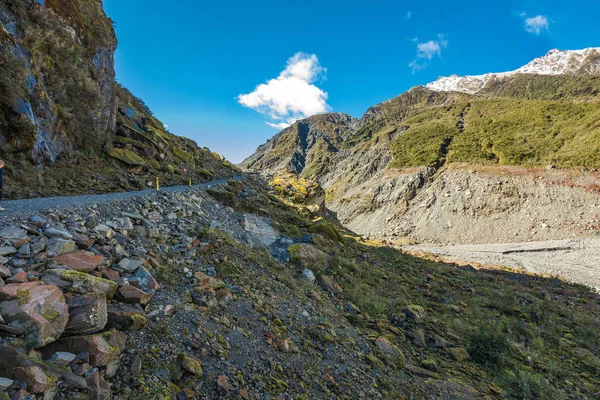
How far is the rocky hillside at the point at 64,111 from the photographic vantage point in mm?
10047

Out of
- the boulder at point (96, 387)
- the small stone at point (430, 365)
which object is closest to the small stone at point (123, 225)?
the boulder at point (96, 387)

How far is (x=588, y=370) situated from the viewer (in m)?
8.55

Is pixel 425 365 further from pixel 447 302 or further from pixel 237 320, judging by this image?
pixel 447 302

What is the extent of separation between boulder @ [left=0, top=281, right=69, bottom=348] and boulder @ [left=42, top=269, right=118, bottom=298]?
10.4 inches

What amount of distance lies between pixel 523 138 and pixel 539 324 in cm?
5551

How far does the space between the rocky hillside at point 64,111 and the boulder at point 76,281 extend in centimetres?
813

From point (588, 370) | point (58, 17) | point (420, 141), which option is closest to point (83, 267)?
point (588, 370)

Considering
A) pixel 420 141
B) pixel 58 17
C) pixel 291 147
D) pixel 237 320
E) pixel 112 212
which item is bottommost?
pixel 237 320

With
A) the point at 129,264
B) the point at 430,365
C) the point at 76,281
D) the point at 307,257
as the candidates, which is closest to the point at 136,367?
the point at 76,281

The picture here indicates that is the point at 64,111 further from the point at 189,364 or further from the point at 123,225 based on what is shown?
the point at 189,364

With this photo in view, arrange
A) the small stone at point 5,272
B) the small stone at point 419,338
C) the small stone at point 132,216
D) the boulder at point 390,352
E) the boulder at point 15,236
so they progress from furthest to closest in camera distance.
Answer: the small stone at point 419,338 < the small stone at point 132,216 < the boulder at point 390,352 < the boulder at point 15,236 < the small stone at point 5,272

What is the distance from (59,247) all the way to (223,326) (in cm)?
305

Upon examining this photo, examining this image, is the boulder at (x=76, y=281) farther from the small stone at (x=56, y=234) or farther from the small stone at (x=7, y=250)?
the small stone at (x=56, y=234)

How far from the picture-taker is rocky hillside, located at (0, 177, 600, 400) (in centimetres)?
308
